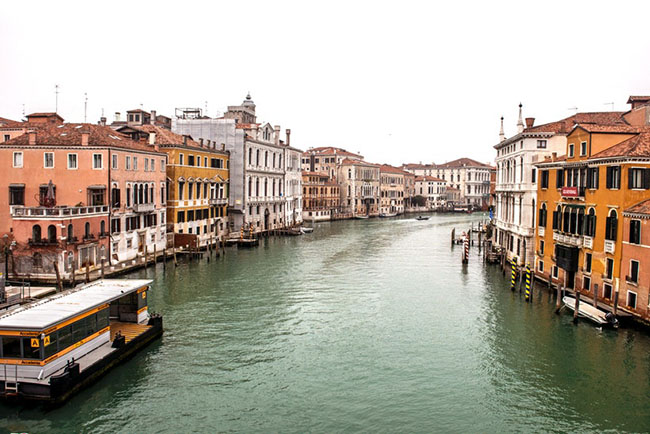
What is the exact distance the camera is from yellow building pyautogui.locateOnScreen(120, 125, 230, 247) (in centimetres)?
3175

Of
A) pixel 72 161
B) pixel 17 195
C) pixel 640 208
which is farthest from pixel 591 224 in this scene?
pixel 17 195

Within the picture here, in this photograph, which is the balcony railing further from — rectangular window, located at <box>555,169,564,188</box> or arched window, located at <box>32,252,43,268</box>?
rectangular window, located at <box>555,169,564,188</box>

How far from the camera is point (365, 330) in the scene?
16.6m

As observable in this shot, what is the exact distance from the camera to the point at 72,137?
968 inches

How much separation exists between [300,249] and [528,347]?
22.1 m

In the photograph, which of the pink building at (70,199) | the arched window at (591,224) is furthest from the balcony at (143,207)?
the arched window at (591,224)

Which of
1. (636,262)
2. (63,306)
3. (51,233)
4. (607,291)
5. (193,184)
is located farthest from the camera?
(193,184)

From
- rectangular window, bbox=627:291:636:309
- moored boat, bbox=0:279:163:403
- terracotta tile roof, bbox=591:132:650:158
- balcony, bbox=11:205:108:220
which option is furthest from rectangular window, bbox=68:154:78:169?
rectangular window, bbox=627:291:636:309

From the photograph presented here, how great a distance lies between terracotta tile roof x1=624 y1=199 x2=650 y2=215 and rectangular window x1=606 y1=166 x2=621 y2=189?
34.6 inches

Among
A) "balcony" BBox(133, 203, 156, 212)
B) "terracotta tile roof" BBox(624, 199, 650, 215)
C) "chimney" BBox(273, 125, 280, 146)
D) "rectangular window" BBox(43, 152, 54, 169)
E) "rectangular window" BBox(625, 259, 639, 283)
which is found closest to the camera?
"terracotta tile roof" BBox(624, 199, 650, 215)

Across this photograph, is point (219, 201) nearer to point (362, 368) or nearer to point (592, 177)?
point (592, 177)

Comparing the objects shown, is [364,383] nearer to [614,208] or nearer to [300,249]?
[614,208]

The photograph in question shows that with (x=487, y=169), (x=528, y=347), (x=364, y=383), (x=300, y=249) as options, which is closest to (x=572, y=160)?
(x=528, y=347)

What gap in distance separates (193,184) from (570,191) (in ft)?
73.1
